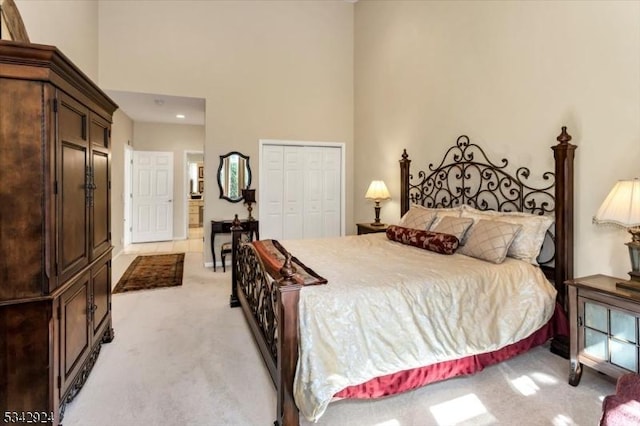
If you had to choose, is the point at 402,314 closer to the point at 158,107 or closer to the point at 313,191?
the point at 313,191

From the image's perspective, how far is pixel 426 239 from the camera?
3145 millimetres

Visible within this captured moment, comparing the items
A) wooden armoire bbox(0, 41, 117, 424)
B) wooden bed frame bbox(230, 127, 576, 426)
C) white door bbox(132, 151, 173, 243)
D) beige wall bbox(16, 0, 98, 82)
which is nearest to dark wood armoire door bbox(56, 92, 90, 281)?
wooden armoire bbox(0, 41, 117, 424)

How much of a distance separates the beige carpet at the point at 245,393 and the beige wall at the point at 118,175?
155 inches

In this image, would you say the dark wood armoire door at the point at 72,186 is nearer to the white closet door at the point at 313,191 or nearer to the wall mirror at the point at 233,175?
the wall mirror at the point at 233,175

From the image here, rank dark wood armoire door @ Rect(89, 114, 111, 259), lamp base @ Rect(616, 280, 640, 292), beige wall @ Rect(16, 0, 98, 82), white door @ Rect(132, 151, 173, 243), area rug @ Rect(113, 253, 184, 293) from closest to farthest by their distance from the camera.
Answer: lamp base @ Rect(616, 280, 640, 292) < dark wood armoire door @ Rect(89, 114, 111, 259) < beige wall @ Rect(16, 0, 98, 82) < area rug @ Rect(113, 253, 184, 293) < white door @ Rect(132, 151, 173, 243)

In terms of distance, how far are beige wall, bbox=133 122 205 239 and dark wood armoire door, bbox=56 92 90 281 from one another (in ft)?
20.0

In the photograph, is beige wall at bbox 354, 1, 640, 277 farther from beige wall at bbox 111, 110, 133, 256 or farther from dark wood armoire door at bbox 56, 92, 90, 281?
beige wall at bbox 111, 110, 133, 256

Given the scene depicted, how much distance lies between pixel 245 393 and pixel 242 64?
Answer: 4.91 meters

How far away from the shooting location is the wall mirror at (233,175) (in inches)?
217

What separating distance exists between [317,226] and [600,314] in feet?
14.7

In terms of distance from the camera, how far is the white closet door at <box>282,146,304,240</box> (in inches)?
235

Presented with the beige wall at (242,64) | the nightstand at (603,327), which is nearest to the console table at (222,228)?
the beige wall at (242,64)

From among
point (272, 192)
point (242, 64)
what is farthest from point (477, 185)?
point (242, 64)

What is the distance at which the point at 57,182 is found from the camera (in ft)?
5.69
